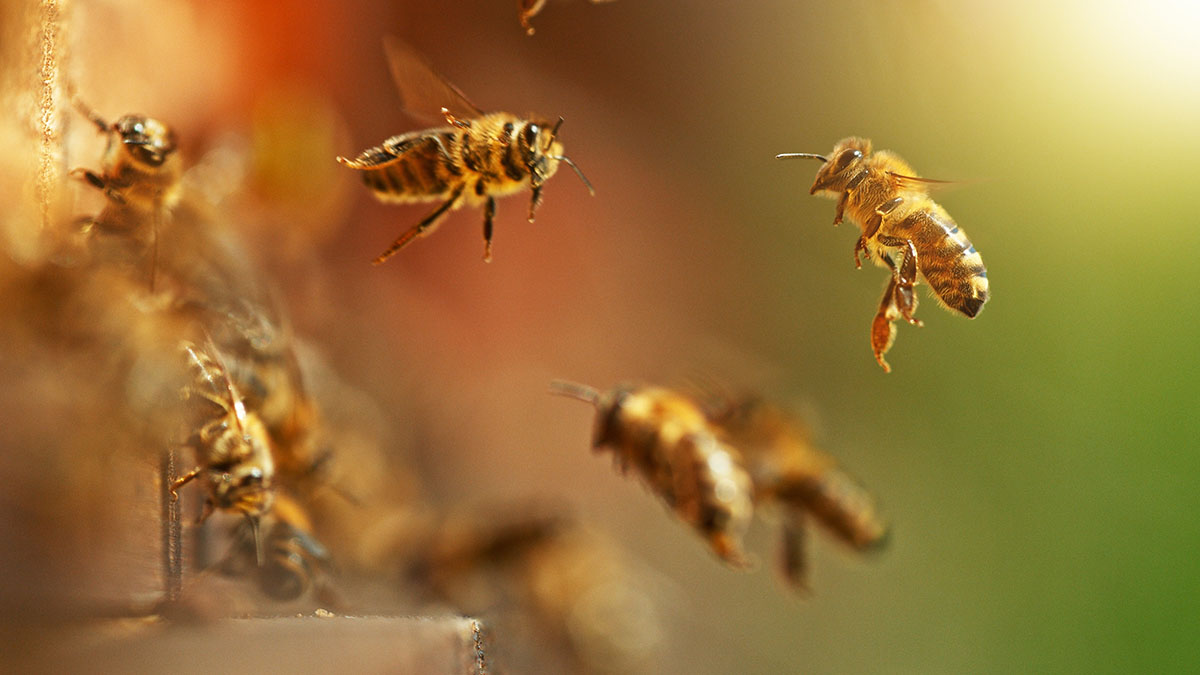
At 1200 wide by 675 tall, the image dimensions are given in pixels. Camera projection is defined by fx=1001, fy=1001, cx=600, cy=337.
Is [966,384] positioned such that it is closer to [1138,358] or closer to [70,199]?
[1138,358]

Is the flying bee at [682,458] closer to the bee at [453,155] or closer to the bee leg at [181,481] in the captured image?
the bee at [453,155]

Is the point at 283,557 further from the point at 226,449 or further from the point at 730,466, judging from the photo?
the point at 730,466

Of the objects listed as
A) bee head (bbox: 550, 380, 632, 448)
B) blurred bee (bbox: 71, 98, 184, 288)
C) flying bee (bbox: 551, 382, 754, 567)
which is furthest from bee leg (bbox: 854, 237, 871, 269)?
blurred bee (bbox: 71, 98, 184, 288)

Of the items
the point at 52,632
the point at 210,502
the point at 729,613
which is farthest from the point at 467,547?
the point at 52,632

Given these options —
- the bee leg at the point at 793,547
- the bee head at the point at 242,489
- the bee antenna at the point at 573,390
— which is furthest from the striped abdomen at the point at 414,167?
the bee leg at the point at 793,547

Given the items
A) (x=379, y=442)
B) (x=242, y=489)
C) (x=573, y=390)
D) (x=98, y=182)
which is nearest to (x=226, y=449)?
(x=242, y=489)
